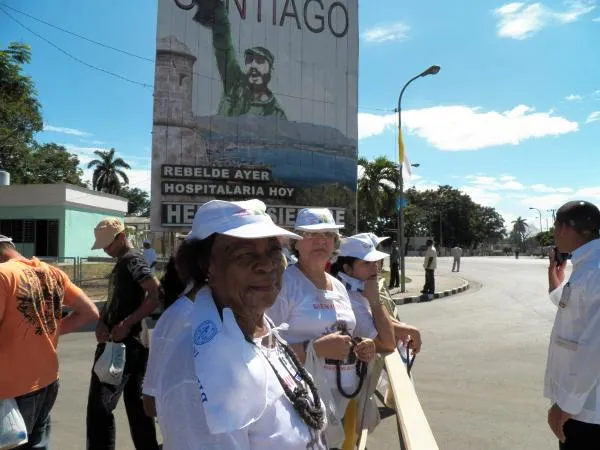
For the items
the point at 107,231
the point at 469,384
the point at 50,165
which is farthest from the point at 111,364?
the point at 50,165

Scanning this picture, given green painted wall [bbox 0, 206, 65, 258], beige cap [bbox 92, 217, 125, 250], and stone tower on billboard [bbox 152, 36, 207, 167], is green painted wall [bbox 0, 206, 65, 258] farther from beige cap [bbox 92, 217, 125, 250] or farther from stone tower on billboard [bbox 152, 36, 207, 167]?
beige cap [bbox 92, 217, 125, 250]

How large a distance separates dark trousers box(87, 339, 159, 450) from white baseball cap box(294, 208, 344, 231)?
1.52 m

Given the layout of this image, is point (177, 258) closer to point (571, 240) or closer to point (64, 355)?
point (571, 240)

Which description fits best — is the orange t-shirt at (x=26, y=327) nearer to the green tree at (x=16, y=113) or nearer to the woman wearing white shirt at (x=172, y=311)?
the woman wearing white shirt at (x=172, y=311)

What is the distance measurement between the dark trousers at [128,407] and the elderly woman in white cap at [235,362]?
6.93 ft

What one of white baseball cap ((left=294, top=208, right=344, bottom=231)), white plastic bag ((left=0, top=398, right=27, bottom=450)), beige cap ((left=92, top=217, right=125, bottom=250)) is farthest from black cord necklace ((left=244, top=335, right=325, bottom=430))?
beige cap ((left=92, top=217, right=125, bottom=250))

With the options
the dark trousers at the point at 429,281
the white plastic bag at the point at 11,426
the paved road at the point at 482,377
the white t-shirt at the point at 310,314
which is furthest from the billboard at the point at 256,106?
the white t-shirt at the point at 310,314

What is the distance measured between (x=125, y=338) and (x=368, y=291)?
1717 millimetres

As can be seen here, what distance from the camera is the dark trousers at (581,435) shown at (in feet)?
7.93

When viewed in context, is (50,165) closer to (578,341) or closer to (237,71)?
(237,71)

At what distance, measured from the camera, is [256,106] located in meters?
15.6

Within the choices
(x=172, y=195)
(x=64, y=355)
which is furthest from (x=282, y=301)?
(x=172, y=195)

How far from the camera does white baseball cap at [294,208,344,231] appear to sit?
2842 mm

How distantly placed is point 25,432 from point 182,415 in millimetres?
1841
